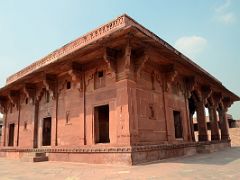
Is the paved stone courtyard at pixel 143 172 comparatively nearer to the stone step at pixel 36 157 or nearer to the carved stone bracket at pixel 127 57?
the stone step at pixel 36 157

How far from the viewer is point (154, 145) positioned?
7.46m

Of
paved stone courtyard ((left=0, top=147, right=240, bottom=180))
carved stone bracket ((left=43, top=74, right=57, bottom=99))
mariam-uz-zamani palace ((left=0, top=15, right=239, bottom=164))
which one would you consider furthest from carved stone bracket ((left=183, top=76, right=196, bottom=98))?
carved stone bracket ((left=43, top=74, right=57, bottom=99))

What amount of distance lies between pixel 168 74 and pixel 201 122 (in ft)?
15.0

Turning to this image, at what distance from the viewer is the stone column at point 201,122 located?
39.8ft

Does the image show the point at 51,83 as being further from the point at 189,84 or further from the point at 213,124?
the point at 213,124

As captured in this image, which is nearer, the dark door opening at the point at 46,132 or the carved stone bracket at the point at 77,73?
the carved stone bracket at the point at 77,73

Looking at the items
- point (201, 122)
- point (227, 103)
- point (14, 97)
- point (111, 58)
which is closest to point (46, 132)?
point (14, 97)

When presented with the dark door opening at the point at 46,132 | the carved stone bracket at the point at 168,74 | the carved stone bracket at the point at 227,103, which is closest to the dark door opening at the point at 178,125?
the carved stone bracket at the point at 168,74

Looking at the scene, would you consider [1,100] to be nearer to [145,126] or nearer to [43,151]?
[43,151]

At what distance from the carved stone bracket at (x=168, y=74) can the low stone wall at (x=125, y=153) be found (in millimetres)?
2394

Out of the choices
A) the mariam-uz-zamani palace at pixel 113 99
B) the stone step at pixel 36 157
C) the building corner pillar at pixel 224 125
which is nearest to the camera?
the mariam-uz-zamani palace at pixel 113 99

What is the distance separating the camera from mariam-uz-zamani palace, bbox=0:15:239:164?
23.0 feet

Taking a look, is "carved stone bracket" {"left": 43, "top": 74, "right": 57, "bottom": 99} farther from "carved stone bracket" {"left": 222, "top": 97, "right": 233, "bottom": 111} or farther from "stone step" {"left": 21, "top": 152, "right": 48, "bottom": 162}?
"carved stone bracket" {"left": 222, "top": 97, "right": 233, "bottom": 111}

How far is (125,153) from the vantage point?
6574mm
